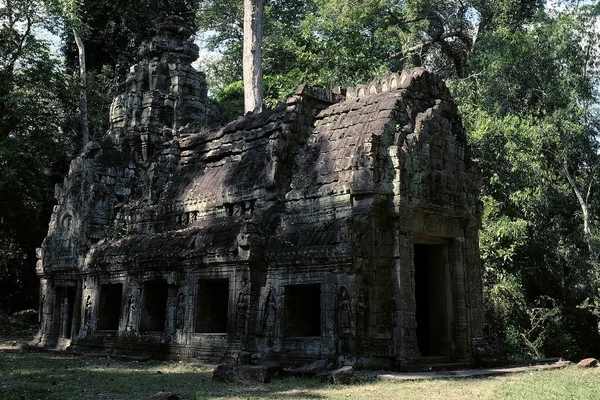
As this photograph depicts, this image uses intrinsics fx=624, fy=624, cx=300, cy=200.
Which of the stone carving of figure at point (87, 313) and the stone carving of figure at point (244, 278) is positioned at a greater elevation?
the stone carving of figure at point (244, 278)

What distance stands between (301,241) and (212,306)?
11.0 feet

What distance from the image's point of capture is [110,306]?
54.9 feet

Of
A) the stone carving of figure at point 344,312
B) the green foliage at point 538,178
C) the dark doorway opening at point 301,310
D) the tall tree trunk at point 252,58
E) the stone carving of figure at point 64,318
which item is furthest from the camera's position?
the tall tree trunk at point 252,58

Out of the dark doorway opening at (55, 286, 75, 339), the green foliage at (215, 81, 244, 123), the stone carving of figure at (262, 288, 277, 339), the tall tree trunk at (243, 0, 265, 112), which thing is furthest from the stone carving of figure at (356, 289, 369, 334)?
the green foliage at (215, 81, 244, 123)

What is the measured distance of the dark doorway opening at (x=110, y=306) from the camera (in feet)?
53.8

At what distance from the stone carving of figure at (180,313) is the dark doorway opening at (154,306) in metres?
0.90

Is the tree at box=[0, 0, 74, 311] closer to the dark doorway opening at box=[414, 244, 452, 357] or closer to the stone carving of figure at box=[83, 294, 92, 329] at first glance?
the stone carving of figure at box=[83, 294, 92, 329]

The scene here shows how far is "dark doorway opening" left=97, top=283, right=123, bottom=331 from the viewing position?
53.8 ft

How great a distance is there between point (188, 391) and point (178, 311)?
507 centimetres

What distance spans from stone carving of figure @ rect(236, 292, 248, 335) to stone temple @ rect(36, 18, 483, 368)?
0.13ft

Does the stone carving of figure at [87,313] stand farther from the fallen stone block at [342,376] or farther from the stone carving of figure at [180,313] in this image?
the fallen stone block at [342,376]

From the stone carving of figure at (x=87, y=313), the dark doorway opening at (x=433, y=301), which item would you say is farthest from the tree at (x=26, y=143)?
the dark doorway opening at (x=433, y=301)

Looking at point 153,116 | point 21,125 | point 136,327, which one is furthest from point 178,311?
point 21,125

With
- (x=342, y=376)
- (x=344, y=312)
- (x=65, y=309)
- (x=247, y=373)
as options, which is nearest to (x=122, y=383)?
(x=247, y=373)
